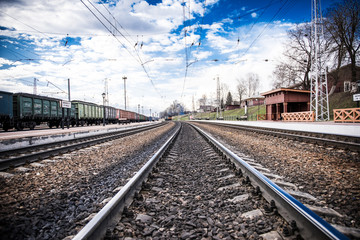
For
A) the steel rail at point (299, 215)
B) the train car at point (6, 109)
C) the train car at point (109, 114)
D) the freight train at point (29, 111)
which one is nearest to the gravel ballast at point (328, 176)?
the steel rail at point (299, 215)

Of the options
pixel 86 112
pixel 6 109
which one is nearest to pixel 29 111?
pixel 6 109

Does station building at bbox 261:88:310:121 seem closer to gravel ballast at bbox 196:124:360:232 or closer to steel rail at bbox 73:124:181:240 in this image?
gravel ballast at bbox 196:124:360:232

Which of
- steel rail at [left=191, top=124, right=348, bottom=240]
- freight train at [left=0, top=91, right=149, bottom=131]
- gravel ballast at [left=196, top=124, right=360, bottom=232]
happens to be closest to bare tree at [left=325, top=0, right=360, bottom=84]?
gravel ballast at [left=196, top=124, right=360, bottom=232]

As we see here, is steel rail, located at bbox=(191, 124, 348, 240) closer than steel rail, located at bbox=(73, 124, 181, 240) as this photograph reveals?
Yes

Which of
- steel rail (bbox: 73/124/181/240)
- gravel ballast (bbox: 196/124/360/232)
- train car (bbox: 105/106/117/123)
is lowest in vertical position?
gravel ballast (bbox: 196/124/360/232)

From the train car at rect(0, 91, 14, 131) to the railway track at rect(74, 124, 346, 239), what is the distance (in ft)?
62.9

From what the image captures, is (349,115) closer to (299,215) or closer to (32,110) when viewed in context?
(299,215)

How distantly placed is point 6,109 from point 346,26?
4213cm

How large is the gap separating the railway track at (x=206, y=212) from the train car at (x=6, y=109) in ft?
62.9

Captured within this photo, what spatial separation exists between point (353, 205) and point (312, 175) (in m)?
1.41

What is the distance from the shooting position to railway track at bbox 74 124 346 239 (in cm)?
177

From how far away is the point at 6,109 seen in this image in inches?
631

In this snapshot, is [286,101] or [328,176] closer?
[328,176]

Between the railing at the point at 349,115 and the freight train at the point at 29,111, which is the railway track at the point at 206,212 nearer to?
the railing at the point at 349,115
